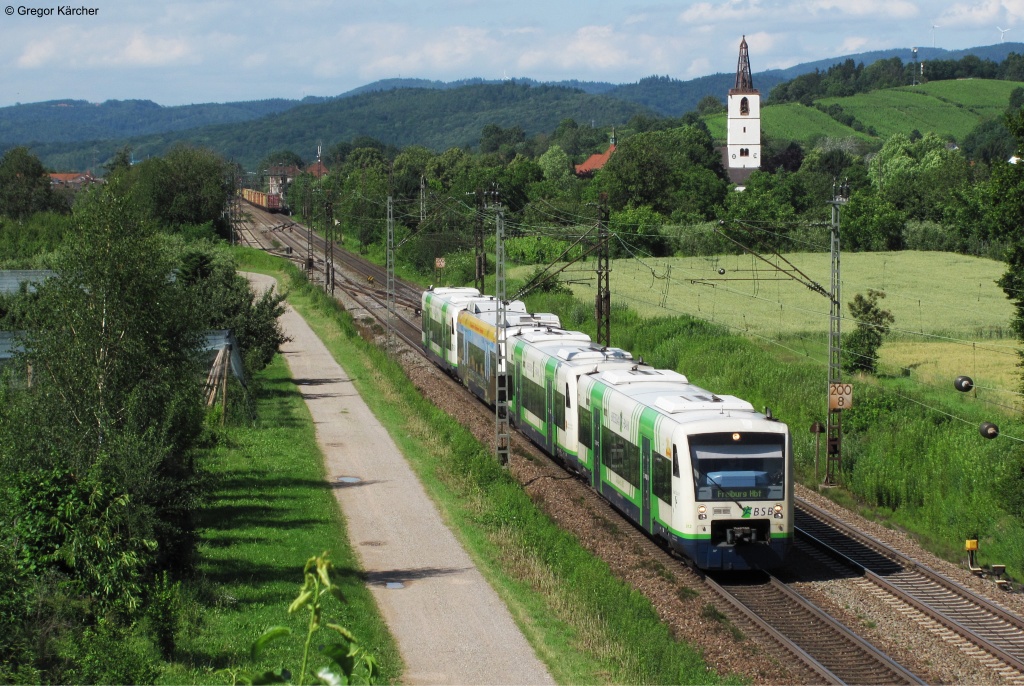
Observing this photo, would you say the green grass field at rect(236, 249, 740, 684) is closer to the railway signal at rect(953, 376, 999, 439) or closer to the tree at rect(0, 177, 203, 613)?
the tree at rect(0, 177, 203, 613)

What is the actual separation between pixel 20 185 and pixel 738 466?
104831mm

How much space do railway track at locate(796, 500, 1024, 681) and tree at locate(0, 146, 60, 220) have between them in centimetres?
10098

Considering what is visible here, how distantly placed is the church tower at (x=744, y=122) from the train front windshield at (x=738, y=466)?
6152 inches

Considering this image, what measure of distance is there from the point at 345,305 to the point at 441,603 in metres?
56.0

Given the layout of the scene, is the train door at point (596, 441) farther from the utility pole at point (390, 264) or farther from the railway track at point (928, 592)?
the utility pole at point (390, 264)

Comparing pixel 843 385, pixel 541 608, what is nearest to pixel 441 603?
pixel 541 608

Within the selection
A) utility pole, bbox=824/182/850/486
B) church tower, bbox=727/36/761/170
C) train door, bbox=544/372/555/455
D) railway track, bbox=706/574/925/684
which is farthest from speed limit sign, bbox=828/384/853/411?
church tower, bbox=727/36/761/170

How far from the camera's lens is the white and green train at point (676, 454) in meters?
18.9

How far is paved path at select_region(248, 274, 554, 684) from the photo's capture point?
16078 mm

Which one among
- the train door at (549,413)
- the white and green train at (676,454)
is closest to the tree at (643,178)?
the train door at (549,413)

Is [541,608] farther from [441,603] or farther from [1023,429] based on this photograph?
[1023,429]

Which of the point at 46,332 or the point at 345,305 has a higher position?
the point at 46,332

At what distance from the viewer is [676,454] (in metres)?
19.1

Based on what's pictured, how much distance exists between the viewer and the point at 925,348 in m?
51.7
